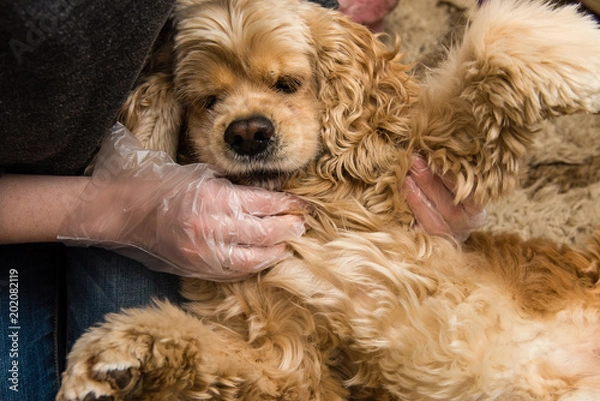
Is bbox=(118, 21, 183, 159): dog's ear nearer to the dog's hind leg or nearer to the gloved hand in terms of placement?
the gloved hand

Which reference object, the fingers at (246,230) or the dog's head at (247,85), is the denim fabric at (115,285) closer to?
the fingers at (246,230)

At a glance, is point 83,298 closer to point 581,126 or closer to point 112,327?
point 112,327

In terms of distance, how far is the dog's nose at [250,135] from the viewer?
4.45ft

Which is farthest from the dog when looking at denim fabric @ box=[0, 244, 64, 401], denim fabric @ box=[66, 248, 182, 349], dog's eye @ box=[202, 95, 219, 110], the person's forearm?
denim fabric @ box=[0, 244, 64, 401]

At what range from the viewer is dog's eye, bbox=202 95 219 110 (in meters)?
1.45

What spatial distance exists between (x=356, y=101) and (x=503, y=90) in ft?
1.31

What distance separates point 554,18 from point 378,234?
0.70 meters

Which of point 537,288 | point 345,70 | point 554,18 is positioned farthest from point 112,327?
point 554,18

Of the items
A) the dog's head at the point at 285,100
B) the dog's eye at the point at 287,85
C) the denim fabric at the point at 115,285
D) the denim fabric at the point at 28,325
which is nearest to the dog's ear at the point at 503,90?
the dog's head at the point at 285,100

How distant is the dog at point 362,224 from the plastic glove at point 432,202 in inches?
1.1

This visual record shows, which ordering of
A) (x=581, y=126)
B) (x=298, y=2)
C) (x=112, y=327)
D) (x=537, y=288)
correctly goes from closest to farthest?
(x=112, y=327) → (x=537, y=288) → (x=298, y=2) → (x=581, y=126)

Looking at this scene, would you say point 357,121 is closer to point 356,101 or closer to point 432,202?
point 356,101

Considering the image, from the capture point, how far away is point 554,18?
137 centimetres

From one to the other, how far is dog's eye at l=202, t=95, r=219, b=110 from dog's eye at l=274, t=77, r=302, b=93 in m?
0.17
